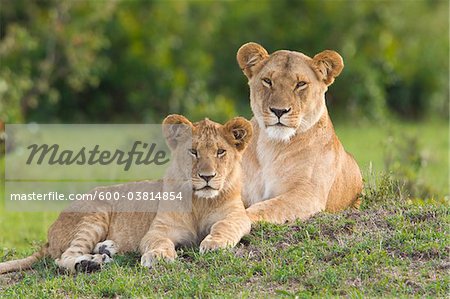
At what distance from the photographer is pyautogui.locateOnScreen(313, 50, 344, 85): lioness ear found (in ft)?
23.7

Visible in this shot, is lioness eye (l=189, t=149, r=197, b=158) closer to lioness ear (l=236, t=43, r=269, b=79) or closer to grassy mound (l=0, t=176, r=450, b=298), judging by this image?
grassy mound (l=0, t=176, r=450, b=298)

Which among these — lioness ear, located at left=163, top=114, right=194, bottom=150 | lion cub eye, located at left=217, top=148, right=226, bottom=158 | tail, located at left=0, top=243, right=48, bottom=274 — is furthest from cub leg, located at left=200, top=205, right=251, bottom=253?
tail, located at left=0, top=243, right=48, bottom=274

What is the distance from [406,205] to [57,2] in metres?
11.6

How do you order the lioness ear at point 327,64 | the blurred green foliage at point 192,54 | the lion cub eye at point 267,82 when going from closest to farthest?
1. the lion cub eye at point 267,82
2. the lioness ear at point 327,64
3. the blurred green foliage at point 192,54

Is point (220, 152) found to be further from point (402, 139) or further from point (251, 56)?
point (402, 139)

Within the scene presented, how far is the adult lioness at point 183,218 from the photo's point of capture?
6.41 meters

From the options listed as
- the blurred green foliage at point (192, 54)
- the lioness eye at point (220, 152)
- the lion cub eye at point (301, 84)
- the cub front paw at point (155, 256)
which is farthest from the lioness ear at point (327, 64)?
the blurred green foliage at point (192, 54)

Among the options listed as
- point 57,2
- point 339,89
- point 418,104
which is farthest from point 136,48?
point 418,104

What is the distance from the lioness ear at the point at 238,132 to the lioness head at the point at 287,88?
1.38 feet

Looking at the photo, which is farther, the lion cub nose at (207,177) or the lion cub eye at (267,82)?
the lion cub eye at (267,82)

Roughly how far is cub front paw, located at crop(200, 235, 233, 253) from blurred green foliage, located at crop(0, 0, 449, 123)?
963 cm

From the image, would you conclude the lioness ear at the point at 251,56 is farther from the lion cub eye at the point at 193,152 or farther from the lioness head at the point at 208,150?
the lion cub eye at the point at 193,152

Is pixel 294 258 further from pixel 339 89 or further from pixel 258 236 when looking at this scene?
pixel 339 89

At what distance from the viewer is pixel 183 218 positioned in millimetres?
6625
